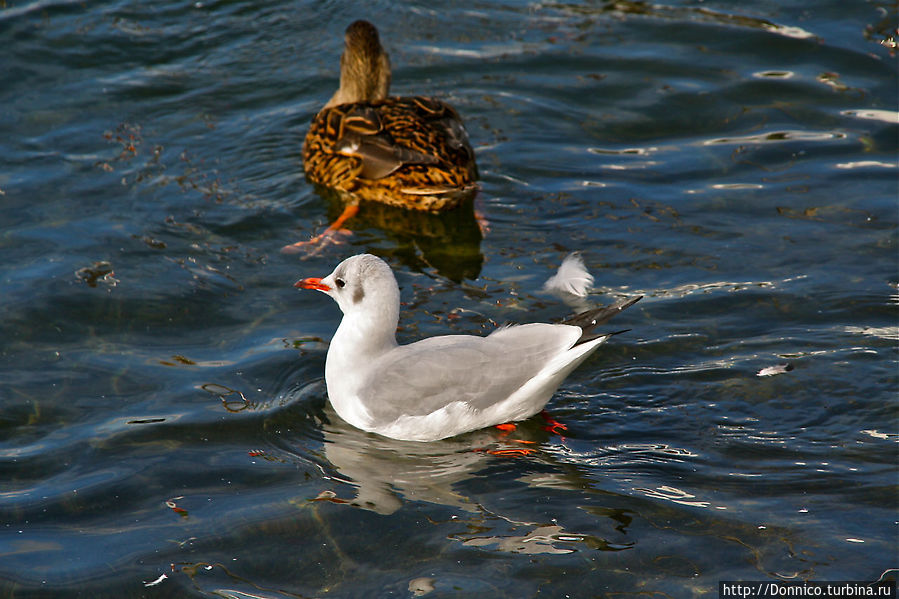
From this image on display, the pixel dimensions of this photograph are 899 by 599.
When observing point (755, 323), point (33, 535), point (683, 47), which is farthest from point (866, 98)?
point (33, 535)

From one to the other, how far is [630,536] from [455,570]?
97 cm

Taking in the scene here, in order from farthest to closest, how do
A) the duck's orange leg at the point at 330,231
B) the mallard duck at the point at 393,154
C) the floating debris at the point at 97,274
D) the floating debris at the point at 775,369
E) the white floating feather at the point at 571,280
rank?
the mallard duck at the point at 393,154 → the duck's orange leg at the point at 330,231 → the floating debris at the point at 97,274 → the white floating feather at the point at 571,280 → the floating debris at the point at 775,369

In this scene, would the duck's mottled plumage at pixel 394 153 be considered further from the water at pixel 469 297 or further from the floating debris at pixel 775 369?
the floating debris at pixel 775 369

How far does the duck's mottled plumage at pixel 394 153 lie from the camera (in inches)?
370

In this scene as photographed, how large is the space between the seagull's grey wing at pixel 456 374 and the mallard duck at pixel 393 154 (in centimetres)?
305

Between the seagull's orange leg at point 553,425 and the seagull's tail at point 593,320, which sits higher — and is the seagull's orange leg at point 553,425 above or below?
below

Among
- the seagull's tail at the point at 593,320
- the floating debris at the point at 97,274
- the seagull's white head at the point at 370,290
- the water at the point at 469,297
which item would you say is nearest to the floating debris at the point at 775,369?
the water at the point at 469,297

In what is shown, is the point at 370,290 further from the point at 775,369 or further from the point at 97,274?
the point at 97,274

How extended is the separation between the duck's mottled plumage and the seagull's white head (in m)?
2.74

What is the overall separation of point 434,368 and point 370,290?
2.16 feet

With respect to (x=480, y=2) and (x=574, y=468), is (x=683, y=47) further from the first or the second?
(x=574, y=468)

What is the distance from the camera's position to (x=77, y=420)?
693cm

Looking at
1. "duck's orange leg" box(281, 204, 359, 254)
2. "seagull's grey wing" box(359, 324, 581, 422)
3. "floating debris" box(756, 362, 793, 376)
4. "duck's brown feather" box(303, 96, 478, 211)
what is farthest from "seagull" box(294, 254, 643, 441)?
"duck's brown feather" box(303, 96, 478, 211)

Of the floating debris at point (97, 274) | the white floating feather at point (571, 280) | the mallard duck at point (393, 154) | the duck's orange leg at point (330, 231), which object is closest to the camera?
the white floating feather at point (571, 280)
